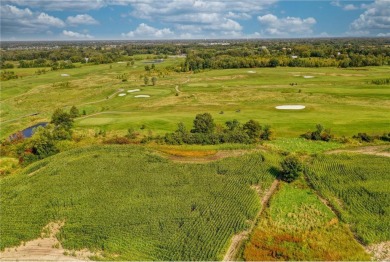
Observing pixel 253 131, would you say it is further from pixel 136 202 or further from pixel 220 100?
pixel 220 100

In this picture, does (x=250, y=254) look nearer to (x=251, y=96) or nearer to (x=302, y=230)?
(x=302, y=230)

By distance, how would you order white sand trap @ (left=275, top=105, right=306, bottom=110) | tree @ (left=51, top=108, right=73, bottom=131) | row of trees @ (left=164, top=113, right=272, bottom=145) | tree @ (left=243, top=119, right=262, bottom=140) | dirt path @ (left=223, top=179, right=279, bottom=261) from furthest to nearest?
white sand trap @ (left=275, top=105, right=306, bottom=110), tree @ (left=51, top=108, right=73, bottom=131), tree @ (left=243, top=119, right=262, bottom=140), row of trees @ (left=164, top=113, right=272, bottom=145), dirt path @ (left=223, top=179, right=279, bottom=261)

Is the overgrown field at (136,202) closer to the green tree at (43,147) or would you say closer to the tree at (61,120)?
the green tree at (43,147)

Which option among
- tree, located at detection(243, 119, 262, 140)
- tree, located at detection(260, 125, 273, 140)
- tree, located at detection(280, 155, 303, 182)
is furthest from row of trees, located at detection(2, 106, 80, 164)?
tree, located at detection(280, 155, 303, 182)

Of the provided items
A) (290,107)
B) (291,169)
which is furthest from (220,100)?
(291,169)

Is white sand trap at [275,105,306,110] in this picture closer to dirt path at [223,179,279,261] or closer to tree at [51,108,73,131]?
dirt path at [223,179,279,261]

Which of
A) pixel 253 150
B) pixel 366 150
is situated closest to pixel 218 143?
pixel 253 150

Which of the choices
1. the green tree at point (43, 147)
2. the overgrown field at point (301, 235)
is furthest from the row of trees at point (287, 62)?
the overgrown field at point (301, 235)
